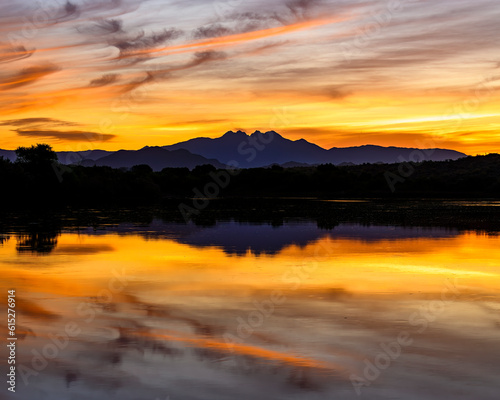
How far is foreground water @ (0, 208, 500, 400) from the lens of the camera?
31.1 ft

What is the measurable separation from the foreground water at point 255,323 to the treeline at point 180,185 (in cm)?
5084

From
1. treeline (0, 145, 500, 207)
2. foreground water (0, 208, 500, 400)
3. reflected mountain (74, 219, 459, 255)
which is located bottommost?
foreground water (0, 208, 500, 400)

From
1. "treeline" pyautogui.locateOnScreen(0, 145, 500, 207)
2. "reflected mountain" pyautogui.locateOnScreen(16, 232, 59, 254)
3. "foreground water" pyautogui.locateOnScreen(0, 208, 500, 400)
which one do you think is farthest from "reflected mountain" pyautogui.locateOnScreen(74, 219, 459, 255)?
"treeline" pyautogui.locateOnScreen(0, 145, 500, 207)

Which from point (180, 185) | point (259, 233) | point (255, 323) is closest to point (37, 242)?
point (259, 233)

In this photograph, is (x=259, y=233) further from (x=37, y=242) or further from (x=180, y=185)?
(x=180, y=185)

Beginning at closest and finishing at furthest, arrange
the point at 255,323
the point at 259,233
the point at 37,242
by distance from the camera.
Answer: the point at 255,323
the point at 37,242
the point at 259,233

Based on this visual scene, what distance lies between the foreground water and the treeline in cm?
5084

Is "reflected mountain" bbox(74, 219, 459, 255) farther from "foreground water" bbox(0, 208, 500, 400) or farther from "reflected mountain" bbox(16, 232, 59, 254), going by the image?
"reflected mountain" bbox(16, 232, 59, 254)

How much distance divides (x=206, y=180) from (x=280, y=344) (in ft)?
341

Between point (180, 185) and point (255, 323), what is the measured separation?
96.1 meters

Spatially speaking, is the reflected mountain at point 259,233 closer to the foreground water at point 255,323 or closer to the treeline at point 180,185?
the foreground water at point 255,323

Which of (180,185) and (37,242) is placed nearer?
(37,242)

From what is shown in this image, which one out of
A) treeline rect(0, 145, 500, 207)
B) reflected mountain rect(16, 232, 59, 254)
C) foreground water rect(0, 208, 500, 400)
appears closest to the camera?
foreground water rect(0, 208, 500, 400)

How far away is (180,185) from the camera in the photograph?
356ft
